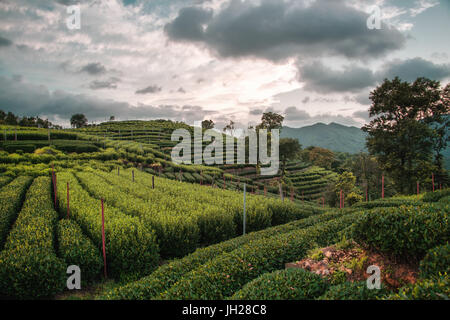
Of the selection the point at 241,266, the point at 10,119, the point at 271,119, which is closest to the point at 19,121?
the point at 10,119

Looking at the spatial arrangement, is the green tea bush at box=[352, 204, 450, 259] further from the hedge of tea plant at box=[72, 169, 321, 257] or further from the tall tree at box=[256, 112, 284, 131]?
the tall tree at box=[256, 112, 284, 131]

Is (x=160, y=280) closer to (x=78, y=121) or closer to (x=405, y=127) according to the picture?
(x=405, y=127)

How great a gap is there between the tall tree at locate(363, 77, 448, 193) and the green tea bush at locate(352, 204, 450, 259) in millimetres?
20221

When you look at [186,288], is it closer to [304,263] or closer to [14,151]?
[304,263]

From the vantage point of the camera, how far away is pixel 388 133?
882 inches

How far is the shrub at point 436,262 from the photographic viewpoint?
3.72 meters

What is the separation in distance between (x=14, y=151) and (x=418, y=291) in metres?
43.9

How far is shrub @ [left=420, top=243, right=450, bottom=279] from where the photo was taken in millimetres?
3725

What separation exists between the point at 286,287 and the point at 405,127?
22.9 m

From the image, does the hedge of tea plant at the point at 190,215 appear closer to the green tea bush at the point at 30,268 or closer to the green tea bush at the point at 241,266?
the green tea bush at the point at 30,268

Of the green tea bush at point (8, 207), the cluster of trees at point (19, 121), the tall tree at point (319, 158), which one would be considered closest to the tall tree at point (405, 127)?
the green tea bush at point (8, 207)

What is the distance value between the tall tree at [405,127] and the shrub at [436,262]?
21.1 m

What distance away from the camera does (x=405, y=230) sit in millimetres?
4512
